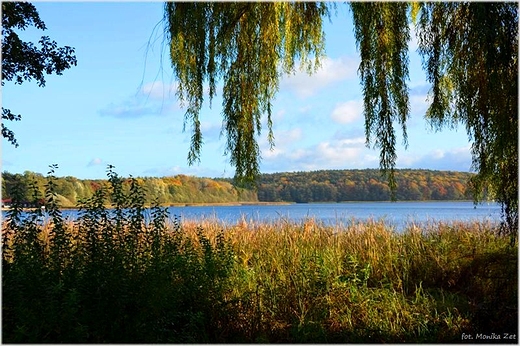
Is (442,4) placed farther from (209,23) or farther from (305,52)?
(209,23)

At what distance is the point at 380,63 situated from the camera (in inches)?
119

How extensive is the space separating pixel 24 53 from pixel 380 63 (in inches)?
136

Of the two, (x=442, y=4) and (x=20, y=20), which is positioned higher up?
(x=20, y=20)

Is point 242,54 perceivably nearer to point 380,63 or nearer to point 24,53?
point 380,63

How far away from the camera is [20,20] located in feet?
16.2

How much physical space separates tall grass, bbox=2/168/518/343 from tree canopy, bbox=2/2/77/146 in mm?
1383

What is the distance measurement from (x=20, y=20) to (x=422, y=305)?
4314 millimetres

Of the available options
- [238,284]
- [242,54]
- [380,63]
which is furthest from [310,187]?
[380,63]

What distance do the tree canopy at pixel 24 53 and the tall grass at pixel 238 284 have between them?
4.54 feet

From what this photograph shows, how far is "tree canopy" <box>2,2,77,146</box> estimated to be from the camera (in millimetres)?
4723

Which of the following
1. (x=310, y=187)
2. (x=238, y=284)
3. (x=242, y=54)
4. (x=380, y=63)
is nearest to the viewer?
(x=380, y=63)

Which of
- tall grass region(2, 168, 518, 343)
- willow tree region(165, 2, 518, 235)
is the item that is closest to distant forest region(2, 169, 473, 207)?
tall grass region(2, 168, 518, 343)

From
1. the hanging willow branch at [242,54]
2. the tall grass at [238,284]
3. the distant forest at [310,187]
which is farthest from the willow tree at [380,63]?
the distant forest at [310,187]

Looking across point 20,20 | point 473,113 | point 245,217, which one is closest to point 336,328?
point 473,113
